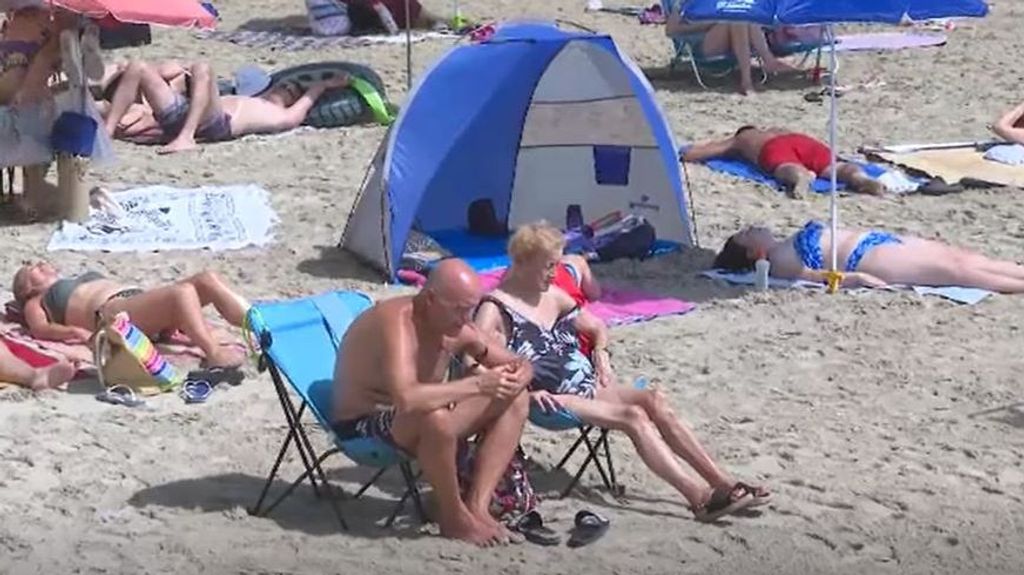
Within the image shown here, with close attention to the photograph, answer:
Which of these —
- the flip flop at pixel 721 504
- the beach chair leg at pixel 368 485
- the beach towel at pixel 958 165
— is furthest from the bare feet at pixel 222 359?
the beach towel at pixel 958 165

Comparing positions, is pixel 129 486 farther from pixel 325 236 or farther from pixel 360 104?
pixel 360 104

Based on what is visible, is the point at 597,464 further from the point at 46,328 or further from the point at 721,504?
the point at 46,328

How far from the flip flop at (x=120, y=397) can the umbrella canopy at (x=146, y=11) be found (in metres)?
2.47

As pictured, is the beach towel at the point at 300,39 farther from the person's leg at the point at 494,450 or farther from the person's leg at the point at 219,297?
the person's leg at the point at 494,450

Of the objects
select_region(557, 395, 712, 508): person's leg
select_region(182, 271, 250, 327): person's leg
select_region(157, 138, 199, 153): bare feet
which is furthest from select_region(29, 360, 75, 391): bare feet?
select_region(157, 138, 199, 153): bare feet

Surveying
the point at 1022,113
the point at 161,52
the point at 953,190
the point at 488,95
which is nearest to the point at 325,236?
the point at 488,95

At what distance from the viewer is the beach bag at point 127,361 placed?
672 centimetres

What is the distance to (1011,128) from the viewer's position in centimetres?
1070

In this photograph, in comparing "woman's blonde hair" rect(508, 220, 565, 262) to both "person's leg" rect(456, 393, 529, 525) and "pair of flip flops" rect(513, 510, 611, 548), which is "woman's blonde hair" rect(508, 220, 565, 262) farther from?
"pair of flip flops" rect(513, 510, 611, 548)

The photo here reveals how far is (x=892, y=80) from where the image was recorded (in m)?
13.2

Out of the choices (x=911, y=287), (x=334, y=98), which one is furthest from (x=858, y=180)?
(x=334, y=98)

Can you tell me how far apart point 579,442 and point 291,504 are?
0.87m

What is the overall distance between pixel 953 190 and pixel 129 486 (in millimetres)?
5509

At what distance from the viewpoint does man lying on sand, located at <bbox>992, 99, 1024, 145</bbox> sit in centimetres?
1062
